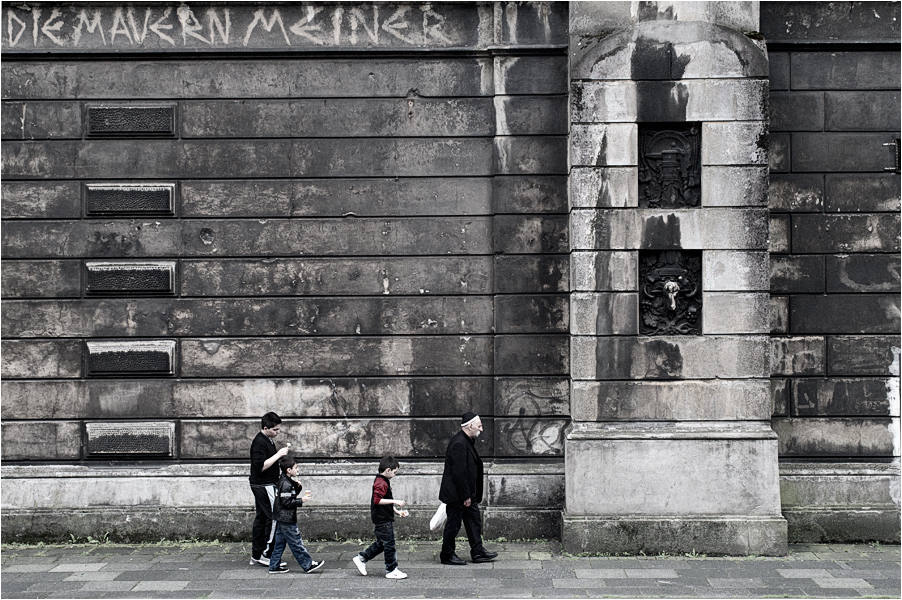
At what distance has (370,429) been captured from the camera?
10562mm

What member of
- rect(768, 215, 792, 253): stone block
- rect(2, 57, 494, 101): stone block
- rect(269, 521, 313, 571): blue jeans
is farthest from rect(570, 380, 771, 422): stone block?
rect(2, 57, 494, 101): stone block

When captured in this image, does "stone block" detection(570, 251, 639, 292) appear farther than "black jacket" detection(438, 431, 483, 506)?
Yes

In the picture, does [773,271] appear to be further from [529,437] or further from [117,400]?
[117,400]

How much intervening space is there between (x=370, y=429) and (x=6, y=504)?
15.1 ft

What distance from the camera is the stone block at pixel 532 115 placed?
34.1 ft

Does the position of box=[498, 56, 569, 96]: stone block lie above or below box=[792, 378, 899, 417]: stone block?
above

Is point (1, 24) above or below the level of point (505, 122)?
above

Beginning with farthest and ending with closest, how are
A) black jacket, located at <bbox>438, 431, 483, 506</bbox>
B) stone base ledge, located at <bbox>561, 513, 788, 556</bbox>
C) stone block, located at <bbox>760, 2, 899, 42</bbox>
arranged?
stone block, located at <bbox>760, 2, 899, 42</bbox> < stone base ledge, located at <bbox>561, 513, 788, 556</bbox> < black jacket, located at <bbox>438, 431, 483, 506</bbox>

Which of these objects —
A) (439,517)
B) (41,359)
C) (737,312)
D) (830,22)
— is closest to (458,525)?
(439,517)

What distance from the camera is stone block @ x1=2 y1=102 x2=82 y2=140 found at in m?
10.6

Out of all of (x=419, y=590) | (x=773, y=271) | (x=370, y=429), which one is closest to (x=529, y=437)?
(x=370, y=429)

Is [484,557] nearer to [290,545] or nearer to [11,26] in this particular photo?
[290,545]

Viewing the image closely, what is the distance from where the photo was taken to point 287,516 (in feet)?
28.3

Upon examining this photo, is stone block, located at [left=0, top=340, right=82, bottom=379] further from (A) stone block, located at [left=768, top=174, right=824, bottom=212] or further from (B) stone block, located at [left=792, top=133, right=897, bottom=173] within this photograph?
(B) stone block, located at [left=792, top=133, right=897, bottom=173]
